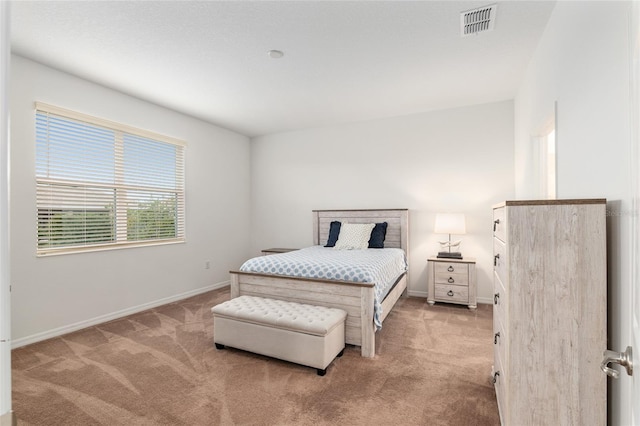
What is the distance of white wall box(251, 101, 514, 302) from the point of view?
412 centimetres

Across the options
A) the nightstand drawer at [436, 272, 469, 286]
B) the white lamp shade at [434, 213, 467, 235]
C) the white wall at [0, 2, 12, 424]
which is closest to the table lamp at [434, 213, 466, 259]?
the white lamp shade at [434, 213, 467, 235]

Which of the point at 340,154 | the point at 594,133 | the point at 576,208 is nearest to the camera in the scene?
the point at 576,208

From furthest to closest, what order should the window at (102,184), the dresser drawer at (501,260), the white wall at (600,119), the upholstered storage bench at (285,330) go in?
the window at (102,184), the upholstered storage bench at (285,330), the dresser drawer at (501,260), the white wall at (600,119)

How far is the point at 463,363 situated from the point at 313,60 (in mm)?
2878

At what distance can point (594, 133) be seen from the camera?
153cm

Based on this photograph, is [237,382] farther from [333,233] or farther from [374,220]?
[374,220]

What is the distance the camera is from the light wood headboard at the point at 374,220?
442 centimetres

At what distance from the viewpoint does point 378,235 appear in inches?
169

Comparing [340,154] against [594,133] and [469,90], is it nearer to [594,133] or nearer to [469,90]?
[469,90]

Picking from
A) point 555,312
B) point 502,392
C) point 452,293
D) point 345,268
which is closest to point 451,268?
point 452,293

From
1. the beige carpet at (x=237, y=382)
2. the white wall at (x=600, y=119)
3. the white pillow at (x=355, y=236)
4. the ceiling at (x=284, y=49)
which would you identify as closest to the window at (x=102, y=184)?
the ceiling at (x=284, y=49)

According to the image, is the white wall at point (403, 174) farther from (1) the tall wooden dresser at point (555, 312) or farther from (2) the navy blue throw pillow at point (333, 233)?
(1) the tall wooden dresser at point (555, 312)

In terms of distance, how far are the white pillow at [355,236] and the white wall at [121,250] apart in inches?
79.6

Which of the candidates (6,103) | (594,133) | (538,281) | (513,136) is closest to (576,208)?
(538,281)
